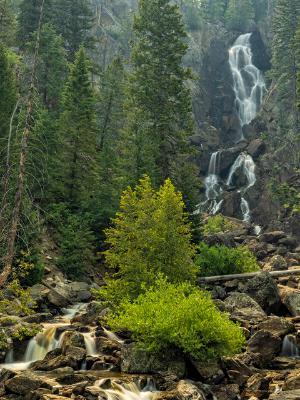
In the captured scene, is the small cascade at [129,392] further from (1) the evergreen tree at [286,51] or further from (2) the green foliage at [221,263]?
(1) the evergreen tree at [286,51]

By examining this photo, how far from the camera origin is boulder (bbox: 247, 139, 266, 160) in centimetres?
6562

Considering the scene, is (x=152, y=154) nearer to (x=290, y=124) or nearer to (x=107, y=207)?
(x=107, y=207)

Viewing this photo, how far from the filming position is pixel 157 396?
14961 millimetres

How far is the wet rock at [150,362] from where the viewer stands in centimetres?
1677

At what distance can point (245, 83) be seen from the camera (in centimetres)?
8419

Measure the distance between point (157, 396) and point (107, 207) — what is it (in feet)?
70.8

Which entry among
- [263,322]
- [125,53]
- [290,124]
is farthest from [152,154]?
[125,53]

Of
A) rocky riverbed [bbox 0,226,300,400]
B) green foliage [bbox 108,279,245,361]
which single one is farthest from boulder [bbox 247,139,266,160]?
green foliage [bbox 108,279,245,361]

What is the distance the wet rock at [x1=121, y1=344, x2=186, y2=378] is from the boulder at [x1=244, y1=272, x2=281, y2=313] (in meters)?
8.69

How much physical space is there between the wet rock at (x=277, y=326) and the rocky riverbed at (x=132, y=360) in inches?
1.6

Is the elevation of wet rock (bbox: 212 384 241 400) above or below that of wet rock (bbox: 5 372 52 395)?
below

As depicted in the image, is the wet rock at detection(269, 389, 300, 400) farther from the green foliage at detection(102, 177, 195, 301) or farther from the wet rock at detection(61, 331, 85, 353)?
the green foliage at detection(102, 177, 195, 301)

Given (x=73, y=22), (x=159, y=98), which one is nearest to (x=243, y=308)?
(x=159, y=98)

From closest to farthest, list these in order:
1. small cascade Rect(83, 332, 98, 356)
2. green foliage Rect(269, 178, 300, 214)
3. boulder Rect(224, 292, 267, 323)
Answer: small cascade Rect(83, 332, 98, 356), boulder Rect(224, 292, 267, 323), green foliage Rect(269, 178, 300, 214)
